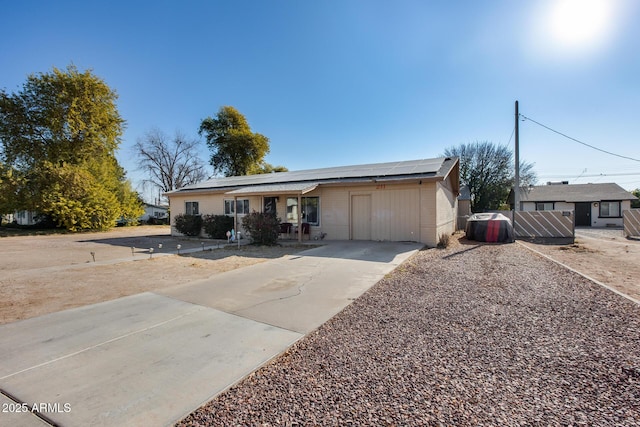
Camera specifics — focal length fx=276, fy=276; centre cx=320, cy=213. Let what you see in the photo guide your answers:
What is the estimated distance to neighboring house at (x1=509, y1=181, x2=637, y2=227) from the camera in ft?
77.1

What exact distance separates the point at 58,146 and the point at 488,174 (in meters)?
40.9

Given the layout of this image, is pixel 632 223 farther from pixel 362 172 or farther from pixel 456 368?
pixel 456 368

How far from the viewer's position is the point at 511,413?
2047 mm

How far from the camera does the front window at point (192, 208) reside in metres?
16.9

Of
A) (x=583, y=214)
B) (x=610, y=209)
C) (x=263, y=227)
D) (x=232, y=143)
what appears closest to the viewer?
(x=263, y=227)

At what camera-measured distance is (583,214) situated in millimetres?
24562

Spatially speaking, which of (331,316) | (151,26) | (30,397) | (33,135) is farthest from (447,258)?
(33,135)

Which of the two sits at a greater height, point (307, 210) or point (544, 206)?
point (544, 206)

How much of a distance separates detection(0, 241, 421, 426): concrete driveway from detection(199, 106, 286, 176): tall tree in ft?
98.3

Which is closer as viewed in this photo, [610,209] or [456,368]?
[456,368]

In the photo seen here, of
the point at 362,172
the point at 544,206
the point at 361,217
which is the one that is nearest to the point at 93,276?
the point at 361,217

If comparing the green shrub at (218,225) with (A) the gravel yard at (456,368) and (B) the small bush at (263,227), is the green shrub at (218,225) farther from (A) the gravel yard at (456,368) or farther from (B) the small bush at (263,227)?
(A) the gravel yard at (456,368)

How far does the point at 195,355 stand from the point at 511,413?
288 cm

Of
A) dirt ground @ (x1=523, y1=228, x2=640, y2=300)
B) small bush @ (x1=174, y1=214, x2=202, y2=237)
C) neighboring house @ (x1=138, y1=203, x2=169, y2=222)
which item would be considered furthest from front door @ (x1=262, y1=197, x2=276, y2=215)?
neighboring house @ (x1=138, y1=203, x2=169, y2=222)
